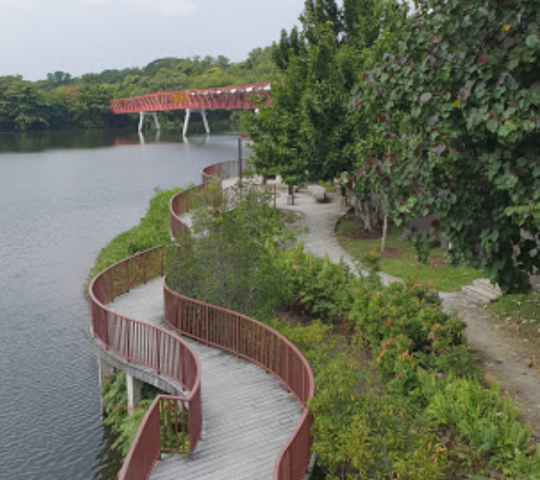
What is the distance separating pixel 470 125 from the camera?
9.92 metres

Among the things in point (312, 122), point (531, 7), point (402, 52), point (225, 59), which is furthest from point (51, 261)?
point (225, 59)

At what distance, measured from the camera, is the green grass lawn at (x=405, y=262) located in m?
21.2

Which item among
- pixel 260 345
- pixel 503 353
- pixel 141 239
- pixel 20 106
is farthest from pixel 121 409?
pixel 20 106

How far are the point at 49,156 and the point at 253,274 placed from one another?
213 ft

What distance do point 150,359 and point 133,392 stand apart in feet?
4.69

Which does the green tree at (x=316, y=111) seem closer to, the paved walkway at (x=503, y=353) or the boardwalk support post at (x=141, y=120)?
the paved walkway at (x=503, y=353)

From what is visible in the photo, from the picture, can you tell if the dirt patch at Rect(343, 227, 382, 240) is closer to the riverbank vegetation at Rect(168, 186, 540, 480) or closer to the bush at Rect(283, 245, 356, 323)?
A: the riverbank vegetation at Rect(168, 186, 540, 480)

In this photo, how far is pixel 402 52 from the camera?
11.5 meters

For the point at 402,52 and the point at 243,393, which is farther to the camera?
the point at 243,393

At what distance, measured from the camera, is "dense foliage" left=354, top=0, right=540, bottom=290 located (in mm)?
9750

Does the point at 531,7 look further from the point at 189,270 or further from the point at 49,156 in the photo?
the point at 49,156

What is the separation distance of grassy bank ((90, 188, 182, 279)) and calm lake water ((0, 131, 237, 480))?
102 centimetres

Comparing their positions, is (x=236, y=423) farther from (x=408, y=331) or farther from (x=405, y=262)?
(x=405, y=262)

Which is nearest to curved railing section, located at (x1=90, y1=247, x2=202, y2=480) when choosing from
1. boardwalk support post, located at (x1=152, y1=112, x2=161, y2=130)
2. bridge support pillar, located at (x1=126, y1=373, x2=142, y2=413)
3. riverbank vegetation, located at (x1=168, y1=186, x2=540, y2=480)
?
bridge support pillar, located at (x1=126, y1=373, x2=142, y2=413)
